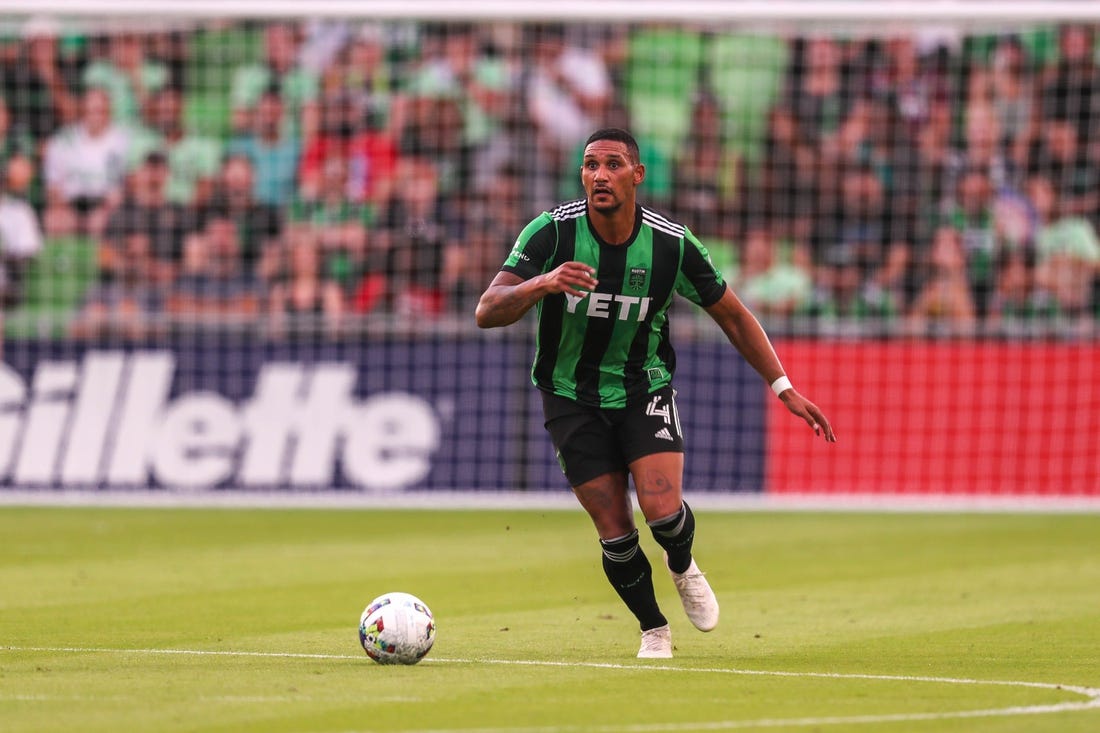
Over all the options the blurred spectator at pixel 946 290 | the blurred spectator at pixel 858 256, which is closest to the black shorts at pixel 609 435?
the blurred spectator at pixel 946 290

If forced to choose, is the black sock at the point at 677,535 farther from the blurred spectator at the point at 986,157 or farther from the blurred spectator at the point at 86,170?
the blurred spectator at the point at 86,170

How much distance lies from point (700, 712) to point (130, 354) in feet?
Result: 42.0

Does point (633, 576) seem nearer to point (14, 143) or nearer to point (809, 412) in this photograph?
point (809, 412)

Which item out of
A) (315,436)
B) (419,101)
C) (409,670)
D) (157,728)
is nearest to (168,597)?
(409,670)

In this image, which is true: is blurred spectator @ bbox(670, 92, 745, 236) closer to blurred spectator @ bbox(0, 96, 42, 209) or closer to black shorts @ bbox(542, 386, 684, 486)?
blurred spectator @ bbox(0, 96, 42, 209)

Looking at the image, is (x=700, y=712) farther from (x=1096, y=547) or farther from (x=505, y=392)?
(x=505, y=392)

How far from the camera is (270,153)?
68.4 feet

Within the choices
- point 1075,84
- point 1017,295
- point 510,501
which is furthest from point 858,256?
point 510,501

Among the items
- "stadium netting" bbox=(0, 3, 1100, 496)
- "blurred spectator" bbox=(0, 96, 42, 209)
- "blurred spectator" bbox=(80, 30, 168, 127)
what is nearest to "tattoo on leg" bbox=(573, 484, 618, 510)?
"stadium netting" bbox=(0, 3, 1100, 496)

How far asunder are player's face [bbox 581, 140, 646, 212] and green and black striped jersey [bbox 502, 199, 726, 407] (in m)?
0.26

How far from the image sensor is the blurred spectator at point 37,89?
2050 cm

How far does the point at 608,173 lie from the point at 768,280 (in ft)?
37.8

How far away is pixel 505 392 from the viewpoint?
19109mm

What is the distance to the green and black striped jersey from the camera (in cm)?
920
